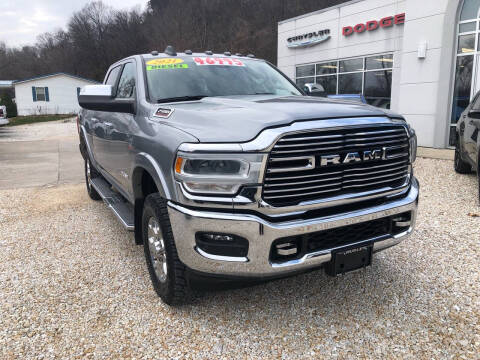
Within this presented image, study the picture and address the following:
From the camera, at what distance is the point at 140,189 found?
3285 millimetres

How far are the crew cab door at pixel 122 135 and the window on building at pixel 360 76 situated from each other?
12.9 m

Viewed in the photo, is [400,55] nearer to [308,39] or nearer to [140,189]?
[308,39]

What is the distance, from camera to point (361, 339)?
8.47ft

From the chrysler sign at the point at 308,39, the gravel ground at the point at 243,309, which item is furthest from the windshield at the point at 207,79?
the chrysler sign at the point at 308,39

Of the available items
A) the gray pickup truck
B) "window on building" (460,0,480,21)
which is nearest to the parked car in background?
the gray pickup truck

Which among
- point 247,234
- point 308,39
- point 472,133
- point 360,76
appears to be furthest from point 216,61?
point 308,39

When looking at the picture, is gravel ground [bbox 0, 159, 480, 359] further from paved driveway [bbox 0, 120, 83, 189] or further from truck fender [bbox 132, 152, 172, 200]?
paved driveway [bbox 0, 120, 83, 189]

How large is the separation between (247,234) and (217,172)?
402mm

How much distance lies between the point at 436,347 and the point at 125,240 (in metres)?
3.23

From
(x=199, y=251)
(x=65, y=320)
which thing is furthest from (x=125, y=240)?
(x=199, y=251)

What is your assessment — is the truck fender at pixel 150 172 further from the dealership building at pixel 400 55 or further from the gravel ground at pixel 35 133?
the gravel ground at pixel 35 133

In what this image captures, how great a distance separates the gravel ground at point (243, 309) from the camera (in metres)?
2.51

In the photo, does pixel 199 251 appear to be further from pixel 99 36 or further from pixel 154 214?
pixel 99 36

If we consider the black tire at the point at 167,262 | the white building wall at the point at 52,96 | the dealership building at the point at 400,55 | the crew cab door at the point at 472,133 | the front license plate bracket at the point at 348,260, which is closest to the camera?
the front license plate bracket at the point at 348,260
